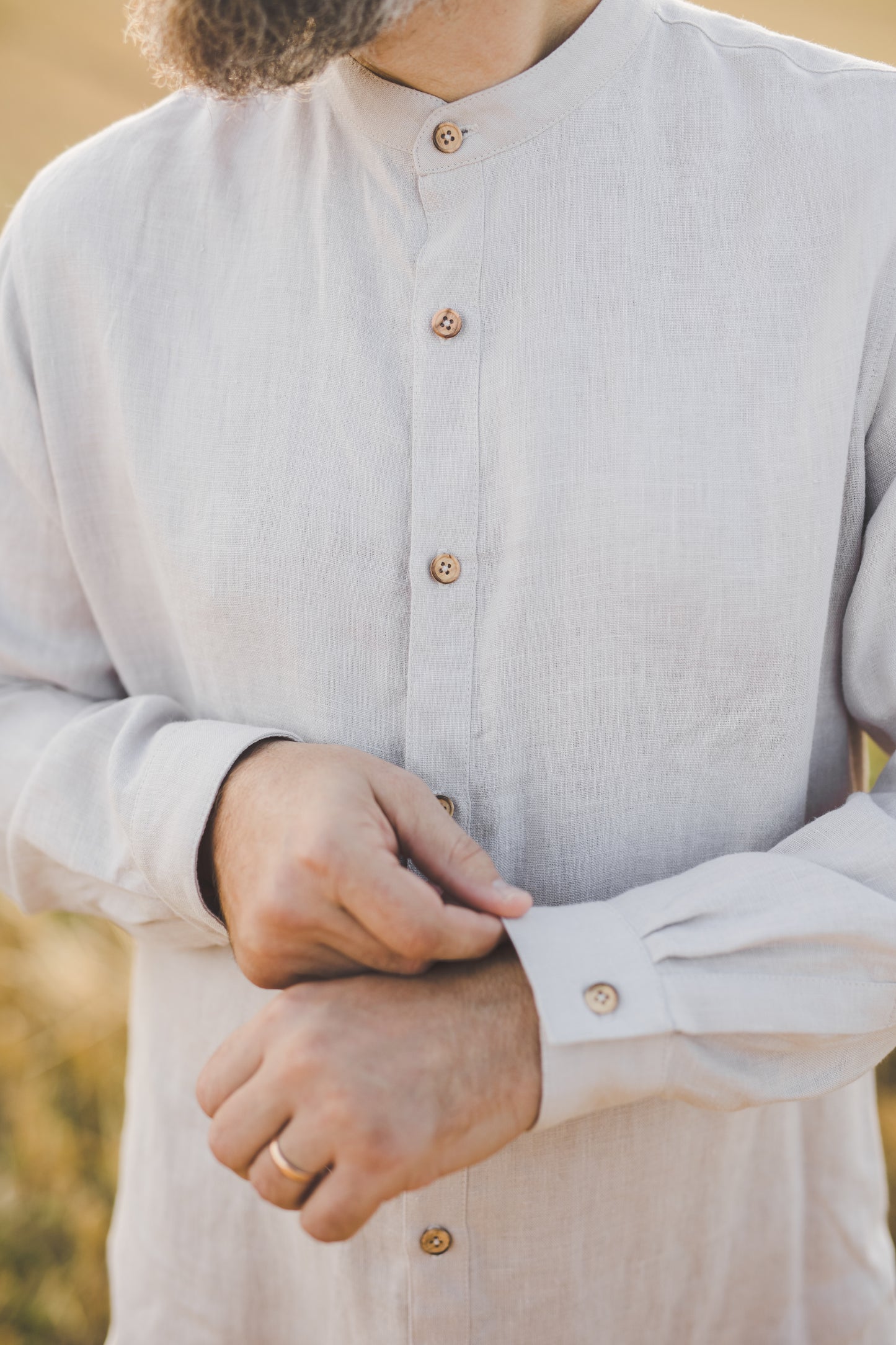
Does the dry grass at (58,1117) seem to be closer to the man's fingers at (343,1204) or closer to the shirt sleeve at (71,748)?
the shirt sleeve at (71,748)

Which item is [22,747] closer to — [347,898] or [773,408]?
[347,898]

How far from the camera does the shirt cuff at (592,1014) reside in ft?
3.02

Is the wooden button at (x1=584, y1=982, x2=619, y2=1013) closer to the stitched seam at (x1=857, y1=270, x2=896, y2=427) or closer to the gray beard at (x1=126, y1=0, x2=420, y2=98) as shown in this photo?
the stitched seam at (x1=857, y1=270, x2=896, y2=427)

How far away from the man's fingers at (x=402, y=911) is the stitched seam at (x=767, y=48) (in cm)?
96

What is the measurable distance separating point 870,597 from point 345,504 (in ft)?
1.90

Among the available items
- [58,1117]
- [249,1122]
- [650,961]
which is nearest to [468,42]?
[650,961]

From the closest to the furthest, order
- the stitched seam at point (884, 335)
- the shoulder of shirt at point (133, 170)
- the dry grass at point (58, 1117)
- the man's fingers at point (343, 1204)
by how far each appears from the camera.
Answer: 1. the man's fingers at point (343, 1204)
2. the stitched seam at point (884, 335)
3. the shoulder of shirt at point (133, 170)
4. the dry grass at point (58, 1117)

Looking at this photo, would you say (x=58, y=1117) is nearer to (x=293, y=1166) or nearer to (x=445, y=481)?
(x=293, y=1166)

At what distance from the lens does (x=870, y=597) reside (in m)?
1.11

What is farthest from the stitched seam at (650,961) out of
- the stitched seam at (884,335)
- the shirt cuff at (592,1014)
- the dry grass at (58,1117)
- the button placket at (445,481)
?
the dry grass at (58,1117)

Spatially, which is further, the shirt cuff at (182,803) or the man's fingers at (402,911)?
the shirt cuff at (182,803)

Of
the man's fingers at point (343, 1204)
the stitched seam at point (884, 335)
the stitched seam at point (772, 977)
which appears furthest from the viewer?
the stitched seam at point (884, 335)

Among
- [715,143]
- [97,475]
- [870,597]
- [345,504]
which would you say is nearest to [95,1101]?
[97,475]

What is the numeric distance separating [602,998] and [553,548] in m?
0.45
